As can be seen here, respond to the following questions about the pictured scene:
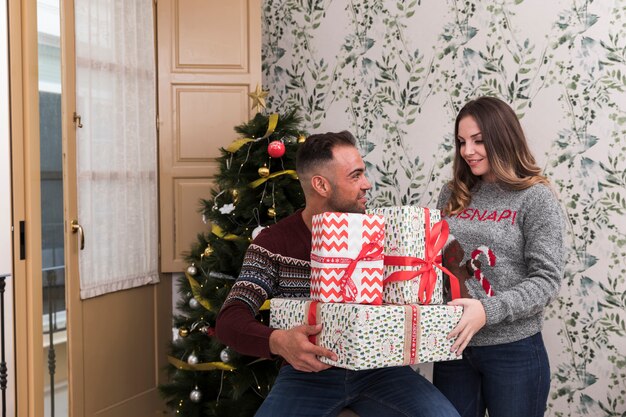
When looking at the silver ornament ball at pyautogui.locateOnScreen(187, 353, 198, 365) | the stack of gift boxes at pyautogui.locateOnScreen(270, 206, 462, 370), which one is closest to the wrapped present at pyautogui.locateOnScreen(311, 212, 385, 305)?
the stack of gift boxes at pyautogui.locateOnScreen(270, 206, 462, 370)

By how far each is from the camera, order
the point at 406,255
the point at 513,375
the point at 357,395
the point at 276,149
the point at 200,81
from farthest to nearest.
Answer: the point at 200,81
the point at 276,149
the point at 513,375
the point at 357,395
the point at 406,255

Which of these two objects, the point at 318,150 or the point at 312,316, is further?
the point at 318,150

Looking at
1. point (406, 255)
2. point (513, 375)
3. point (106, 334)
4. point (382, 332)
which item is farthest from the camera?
point (106, 334)

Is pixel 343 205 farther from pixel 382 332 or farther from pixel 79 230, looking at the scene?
pixel 79 230

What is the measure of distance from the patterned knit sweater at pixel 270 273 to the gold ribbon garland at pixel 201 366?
1.13 meters

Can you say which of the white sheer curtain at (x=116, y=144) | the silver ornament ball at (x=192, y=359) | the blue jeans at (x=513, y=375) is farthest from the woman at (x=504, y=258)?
the white sheer curtain at (x=116, y=144)

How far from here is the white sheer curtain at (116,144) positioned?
10.7ft

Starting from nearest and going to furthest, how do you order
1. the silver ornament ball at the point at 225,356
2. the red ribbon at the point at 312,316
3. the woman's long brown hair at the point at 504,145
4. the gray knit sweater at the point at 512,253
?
the red ribbon at the point at 312,316 < the gray knit sweater at the point at 512,253 < the woman's long brown hair at the point at 504,145 < the silver ornament ball at the point at 225,356

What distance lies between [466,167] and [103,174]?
185cm

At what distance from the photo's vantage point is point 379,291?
169 centimetres

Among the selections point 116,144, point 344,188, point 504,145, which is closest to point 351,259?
point 344,188

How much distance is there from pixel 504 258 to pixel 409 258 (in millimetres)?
399

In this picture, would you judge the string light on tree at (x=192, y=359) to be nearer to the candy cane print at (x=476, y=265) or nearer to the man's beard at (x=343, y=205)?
the man's beard at (x=343, y=205)

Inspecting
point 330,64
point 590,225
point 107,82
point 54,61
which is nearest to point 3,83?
point 54,61
